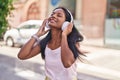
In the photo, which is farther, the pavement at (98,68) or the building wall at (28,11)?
the building wall at (28,11)

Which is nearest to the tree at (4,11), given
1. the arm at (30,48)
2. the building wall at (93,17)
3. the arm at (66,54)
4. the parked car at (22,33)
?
the arm at (30,48)

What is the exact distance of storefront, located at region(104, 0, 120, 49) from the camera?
504 inches

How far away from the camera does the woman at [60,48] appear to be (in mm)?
1916

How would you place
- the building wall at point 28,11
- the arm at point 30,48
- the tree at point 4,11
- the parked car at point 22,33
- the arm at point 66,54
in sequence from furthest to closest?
the building wall at point 28,11 → the parked car at point 22,33 → the tree at point 4,11 → the arm at point 30,48 → the arm at point 66,54

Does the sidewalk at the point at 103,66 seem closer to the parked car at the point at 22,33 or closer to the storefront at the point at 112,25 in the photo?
the storefront at the point at 112,25

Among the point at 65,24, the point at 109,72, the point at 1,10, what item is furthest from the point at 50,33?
the point at 109,72

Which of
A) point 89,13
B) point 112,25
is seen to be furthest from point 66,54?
point 89,13

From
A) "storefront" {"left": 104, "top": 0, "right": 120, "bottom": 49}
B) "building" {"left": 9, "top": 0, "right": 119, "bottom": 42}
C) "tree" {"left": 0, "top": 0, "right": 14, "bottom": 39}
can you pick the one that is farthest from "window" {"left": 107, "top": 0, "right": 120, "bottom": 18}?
"tree" {"left": 0, "top": 0, "right": 14, "bottom": 39}

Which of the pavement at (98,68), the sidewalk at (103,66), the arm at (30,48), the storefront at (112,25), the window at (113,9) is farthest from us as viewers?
the window at (113,9)

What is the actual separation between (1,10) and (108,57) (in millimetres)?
6288

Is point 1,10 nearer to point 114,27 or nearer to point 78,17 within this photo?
point 114,27

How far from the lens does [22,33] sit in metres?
13.8

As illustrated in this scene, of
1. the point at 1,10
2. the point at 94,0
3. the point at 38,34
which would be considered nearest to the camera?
the point at 38,34

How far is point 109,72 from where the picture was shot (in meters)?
7.60
